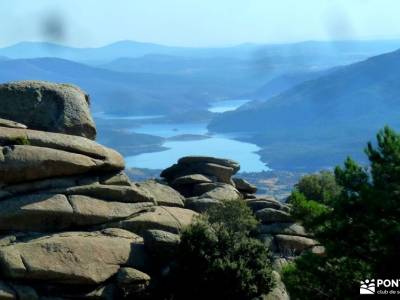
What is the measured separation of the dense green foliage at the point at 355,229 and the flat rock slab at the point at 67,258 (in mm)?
9052

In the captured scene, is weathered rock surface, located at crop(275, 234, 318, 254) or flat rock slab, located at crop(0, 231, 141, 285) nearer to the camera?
flat rock slab, located at crop(0, 231, 141, 285)

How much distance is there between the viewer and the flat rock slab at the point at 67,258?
30.2 m

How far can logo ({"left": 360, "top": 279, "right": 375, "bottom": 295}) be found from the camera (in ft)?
82.9

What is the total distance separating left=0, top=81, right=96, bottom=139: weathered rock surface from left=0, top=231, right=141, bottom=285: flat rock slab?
876cm

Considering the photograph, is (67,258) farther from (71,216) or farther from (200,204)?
(200,204)

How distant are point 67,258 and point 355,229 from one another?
13.8 metres

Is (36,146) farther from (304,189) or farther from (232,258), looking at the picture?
(304,189)

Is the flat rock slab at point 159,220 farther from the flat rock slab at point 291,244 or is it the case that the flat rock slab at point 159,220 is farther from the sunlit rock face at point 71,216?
the flat rock slab at point 291,244

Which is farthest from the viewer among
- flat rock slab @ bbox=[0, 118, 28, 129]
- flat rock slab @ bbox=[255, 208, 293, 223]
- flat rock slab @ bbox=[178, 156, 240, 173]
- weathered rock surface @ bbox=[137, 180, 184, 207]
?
flat rock slab @ bbox=[178, 156, 240, 173]

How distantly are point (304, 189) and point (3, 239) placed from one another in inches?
1154

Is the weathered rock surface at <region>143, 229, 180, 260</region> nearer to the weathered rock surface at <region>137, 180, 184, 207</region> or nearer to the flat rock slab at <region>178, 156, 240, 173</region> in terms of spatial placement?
the weathered rock surface at <region>137, 180, 184, 207</region>

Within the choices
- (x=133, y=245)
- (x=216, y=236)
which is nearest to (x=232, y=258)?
(x=216, y=236)

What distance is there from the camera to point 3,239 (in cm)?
3250

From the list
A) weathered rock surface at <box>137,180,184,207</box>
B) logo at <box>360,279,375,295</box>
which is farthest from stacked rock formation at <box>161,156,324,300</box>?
logo at <box>360,279,375,295</box>
